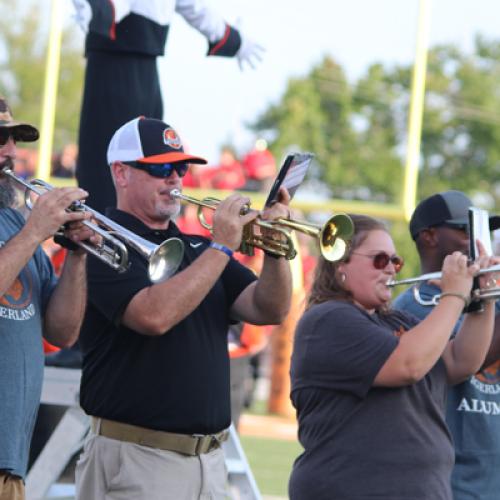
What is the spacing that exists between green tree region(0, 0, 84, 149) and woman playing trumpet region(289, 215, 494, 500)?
98.8ft

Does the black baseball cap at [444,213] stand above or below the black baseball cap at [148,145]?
below

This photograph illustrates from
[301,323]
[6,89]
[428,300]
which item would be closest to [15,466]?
[301,323]

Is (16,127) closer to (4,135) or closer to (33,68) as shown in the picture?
(4,135)

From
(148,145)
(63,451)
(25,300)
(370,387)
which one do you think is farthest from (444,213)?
(63,451)

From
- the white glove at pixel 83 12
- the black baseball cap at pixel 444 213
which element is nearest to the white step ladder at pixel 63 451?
the white glove at pixel 83 12

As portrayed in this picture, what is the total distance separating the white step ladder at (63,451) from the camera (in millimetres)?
5988

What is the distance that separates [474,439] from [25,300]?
1.66m

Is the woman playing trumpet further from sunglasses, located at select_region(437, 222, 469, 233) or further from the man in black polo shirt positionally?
sunglasses, located at select_region(437, 222, 469, 233)

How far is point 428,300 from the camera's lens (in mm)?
4648

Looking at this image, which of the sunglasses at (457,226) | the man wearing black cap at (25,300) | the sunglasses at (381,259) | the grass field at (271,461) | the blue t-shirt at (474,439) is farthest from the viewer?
the grass field at (271,461)

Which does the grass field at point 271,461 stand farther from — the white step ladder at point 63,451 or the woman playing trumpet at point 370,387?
the woman playing trumpet at point 370,387

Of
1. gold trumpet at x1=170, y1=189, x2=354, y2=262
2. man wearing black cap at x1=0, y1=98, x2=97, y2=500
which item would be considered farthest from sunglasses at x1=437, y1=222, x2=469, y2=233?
man wearing black cap at x1=0, y1=98, x2=97, y2=500

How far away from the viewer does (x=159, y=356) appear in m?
4.06

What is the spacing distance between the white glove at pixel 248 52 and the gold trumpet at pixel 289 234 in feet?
6.59
